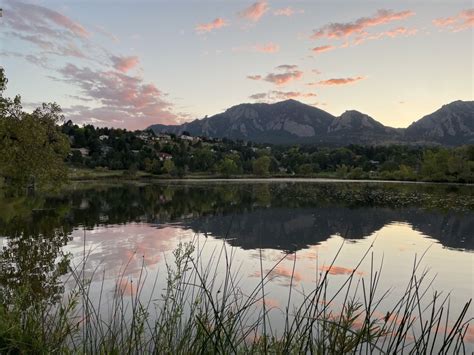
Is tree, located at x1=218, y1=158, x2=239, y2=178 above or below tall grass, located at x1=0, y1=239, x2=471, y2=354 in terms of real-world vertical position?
below

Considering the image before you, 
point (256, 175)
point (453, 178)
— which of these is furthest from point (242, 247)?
point (256, 175)

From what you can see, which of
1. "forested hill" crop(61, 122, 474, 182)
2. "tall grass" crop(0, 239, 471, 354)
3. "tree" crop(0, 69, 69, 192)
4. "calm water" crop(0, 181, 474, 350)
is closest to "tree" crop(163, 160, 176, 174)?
"forested hill" crop(61, 122, 474, 182)

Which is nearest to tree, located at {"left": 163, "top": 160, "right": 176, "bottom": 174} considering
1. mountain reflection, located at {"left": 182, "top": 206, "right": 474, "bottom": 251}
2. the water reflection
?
the water reflection

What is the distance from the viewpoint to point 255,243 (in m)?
22.3

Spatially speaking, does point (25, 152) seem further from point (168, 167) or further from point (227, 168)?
point (227, 168)

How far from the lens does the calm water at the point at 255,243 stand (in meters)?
13.8

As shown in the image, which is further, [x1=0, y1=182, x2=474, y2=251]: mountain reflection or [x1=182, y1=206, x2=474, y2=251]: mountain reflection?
[x1=0, y1=182, x2=474, y2=251]: mountain reflection

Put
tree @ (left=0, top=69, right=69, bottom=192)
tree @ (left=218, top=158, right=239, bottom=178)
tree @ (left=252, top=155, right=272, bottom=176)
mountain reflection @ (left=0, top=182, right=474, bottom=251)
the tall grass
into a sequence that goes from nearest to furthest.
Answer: the tall grass → mountain reflection @ (left=0, top=182, right=474, bottom=251) → tree @ (left=0, top=69, right=69, bottom=192) → tree @ (left=218, top=158, right=239, bottom=178) → tree @ (left=252, top=155, right=272, bottom=176)

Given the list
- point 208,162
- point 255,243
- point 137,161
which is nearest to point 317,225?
point 255,243

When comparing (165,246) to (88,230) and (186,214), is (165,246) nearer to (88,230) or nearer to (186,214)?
(88,230)

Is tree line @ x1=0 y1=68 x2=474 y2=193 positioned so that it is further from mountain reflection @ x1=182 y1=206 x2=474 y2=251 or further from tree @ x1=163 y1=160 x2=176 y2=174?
mountain reflection @ x1=182 y1=206 x2=474 y2=251

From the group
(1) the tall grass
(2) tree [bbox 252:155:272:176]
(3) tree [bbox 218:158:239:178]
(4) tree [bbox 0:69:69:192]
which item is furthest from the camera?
(2) tree [bbox 252:155:272:176]

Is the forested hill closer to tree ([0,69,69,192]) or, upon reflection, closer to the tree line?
the tree line

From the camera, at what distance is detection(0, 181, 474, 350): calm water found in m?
13.8
